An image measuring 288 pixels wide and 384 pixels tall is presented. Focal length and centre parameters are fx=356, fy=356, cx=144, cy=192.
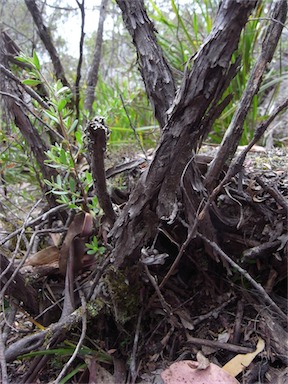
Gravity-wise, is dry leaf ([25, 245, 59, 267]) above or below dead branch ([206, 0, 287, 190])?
below

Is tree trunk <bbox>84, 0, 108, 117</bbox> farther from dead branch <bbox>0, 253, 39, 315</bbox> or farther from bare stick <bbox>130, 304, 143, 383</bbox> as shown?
bare stick <bbox>130, 304, 143, 383</bbox>

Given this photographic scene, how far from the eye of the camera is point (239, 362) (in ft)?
2.75

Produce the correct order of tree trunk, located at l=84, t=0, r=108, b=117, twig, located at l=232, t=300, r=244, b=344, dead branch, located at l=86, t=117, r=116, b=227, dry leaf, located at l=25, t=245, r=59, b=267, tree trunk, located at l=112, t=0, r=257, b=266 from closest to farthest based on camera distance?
tree trunk, located at l=112, t=0, r=257, b=266
dead branch, located at l=86, t=117, r=116, b=227
twig, located at l=232, t=300, r=244, b=344
dry leaf, located at l=25, t=245, r=59, b=267
tree trunk, located at l=84, t=0, r=108, b=117

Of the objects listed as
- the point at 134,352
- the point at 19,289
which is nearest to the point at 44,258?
the point at 19,289

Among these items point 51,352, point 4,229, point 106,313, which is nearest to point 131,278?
point 106,313

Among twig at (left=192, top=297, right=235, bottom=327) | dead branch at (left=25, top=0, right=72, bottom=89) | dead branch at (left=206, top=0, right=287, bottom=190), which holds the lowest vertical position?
twig at (left=192, top=297, right=235, bottom=327)

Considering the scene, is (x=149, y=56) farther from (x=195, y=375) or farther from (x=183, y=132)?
(x=195, y=375)

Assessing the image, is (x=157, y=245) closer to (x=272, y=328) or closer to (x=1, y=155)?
(x=272, y=328)

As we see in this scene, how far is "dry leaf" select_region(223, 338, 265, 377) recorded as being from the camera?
2.70 feet

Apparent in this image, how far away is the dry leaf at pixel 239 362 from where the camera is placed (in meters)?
0.82

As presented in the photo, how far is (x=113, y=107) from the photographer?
50.4 inches

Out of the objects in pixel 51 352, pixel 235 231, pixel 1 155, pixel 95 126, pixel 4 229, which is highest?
pixel 95 126

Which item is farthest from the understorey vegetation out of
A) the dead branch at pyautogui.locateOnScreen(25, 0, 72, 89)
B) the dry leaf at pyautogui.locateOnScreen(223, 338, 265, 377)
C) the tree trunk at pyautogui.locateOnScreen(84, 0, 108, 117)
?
the tree trunk at pyautogui.locateOnScreen(84, 0, 108, 117)

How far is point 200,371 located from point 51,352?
356mm
